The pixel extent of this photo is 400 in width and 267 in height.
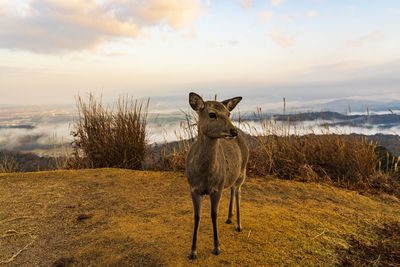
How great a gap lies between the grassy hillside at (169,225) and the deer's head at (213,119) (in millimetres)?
1640

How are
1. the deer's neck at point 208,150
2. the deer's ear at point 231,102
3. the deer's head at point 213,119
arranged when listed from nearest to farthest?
the deer's head at point 213,119 < the deer's neck at point 208,150 < the deer's ear at point 231,102

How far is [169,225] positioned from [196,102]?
220 centimetres

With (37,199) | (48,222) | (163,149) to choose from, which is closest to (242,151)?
(48,222)

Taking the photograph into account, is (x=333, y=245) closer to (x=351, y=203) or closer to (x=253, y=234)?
(x=253, y=234)

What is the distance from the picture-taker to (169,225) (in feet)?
13.6

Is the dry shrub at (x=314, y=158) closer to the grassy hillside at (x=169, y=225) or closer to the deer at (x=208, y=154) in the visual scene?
the grassy hillside at (x=169, y=225)

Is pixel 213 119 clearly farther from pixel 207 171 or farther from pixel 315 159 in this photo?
pixel 315 159

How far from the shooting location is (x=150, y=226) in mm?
4082

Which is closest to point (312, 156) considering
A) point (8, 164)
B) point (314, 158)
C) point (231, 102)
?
point (314, 158)

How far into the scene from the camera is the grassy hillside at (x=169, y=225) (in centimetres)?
332

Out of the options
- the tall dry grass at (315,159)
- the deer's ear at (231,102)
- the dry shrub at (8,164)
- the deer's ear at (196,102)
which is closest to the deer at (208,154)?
the deer's ear at (196,102)

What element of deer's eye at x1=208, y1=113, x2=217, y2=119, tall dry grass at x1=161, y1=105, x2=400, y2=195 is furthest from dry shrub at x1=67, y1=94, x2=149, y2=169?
deer's eye at x1=208, y1=113, x2=217, y2=119

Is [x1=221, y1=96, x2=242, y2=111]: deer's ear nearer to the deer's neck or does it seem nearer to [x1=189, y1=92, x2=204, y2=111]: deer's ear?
[x1=189, y1=92, x2=204, y2=111]: deer's ear

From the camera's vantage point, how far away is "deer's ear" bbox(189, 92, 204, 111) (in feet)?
10.4
